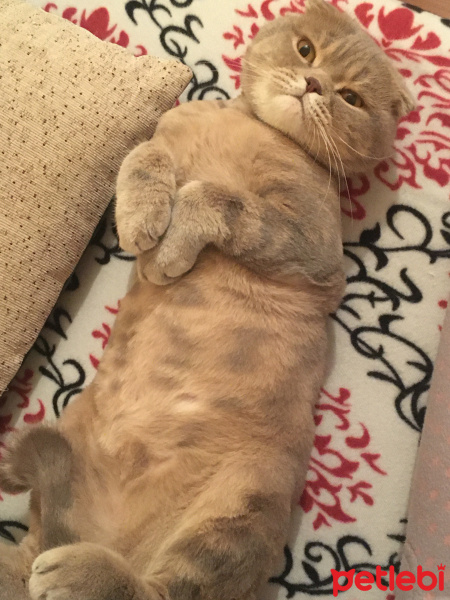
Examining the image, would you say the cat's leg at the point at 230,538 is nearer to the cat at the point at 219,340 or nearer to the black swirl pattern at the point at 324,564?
the cat at the point at 219,340

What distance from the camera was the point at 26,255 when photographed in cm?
113

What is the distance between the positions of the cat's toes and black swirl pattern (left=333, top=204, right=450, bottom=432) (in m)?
0.50

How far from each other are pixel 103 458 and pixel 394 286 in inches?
30.2

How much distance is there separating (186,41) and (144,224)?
0.65 metres

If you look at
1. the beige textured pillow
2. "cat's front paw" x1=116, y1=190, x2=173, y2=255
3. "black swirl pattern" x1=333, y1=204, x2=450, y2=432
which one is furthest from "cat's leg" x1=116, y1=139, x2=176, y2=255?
"black swirl pattern" x1=333, y1=204, x2=450, y2=432

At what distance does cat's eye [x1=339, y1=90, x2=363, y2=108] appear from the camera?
1.13 meters

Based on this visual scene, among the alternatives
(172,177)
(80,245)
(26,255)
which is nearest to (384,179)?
(172,177)

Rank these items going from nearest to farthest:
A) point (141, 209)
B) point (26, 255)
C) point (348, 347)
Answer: point (141, 209), point (26, 255), point (348, 347)

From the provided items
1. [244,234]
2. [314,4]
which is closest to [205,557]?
[244,234]

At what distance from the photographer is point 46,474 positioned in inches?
38.1

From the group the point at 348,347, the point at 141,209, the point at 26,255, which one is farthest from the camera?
the point at 348,347

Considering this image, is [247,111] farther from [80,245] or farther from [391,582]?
[391,582]

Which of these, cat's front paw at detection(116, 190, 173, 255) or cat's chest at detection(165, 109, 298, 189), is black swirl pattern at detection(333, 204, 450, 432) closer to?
cat's chest at detection(165, 109, 298, 189)

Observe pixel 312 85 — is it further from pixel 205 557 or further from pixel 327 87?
pixel 205 557
